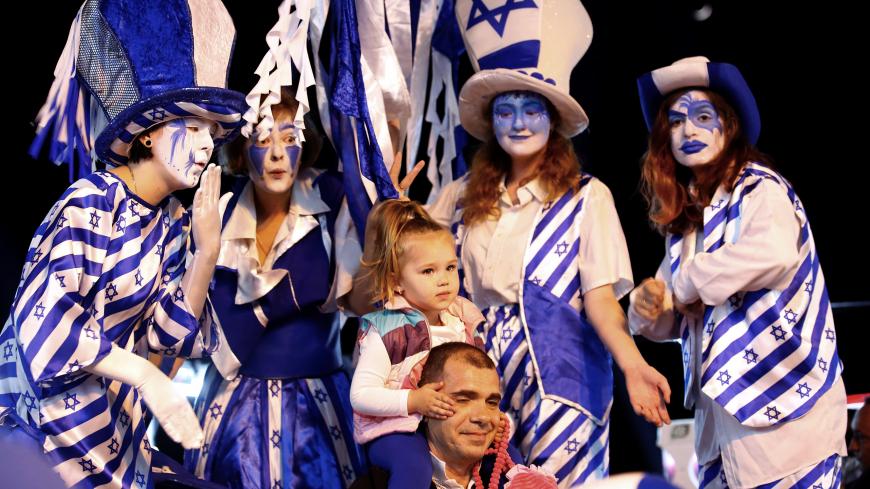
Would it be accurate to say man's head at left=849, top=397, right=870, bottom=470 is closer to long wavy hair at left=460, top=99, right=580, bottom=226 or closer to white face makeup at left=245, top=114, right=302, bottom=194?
long wavy hair at left=460, top=99, right=580, bottom=226

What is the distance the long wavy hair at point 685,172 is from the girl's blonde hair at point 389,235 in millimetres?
654

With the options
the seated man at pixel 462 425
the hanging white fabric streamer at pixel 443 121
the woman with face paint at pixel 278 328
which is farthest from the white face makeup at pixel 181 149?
the hanging white fabric streamer at pixel 443 121

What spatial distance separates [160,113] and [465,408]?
2.90 ft

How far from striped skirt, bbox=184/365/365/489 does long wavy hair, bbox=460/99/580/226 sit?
0.60 meters

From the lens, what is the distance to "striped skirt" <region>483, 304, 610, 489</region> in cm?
256

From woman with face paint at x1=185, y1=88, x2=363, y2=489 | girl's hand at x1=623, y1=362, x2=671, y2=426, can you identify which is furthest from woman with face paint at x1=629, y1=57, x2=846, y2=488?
woman with face paint at x1=185, y1=88, x2=363, y2=489

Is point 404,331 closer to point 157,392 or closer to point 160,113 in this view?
point 157,392

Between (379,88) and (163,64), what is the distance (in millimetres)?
680

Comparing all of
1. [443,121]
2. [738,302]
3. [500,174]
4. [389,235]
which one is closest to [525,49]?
A: [500,174]

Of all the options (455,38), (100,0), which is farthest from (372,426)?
(455,38)

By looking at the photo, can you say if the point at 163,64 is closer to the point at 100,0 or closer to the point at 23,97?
the point at 100,0

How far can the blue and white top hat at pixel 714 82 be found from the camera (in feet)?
8.76

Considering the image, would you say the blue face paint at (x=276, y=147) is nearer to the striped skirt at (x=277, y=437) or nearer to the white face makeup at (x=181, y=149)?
the white face makeup at (x=181, y=149)

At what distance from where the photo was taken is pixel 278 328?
2.71 m
